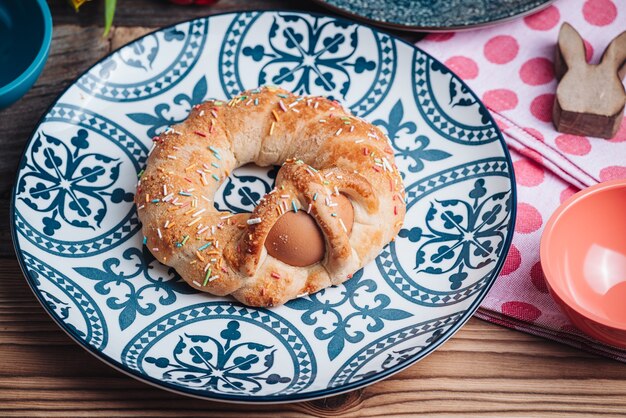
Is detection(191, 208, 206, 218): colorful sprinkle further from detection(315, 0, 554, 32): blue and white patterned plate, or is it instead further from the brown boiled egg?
detection(315, 0, 554, 32): blue and white patterned plate

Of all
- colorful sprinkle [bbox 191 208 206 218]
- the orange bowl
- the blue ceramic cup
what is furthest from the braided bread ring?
the blue ceramic cup

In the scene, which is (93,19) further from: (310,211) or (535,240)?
(535,240)

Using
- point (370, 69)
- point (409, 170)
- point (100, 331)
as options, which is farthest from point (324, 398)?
point (370, 69)

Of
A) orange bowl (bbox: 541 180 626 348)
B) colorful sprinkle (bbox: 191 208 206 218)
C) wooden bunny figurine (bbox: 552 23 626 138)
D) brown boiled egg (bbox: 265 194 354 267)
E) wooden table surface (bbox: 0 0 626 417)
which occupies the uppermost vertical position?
wooden bunny figurine (bbox: 552 23 626 138)

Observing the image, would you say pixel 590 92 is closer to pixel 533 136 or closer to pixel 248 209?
pixel 533 136

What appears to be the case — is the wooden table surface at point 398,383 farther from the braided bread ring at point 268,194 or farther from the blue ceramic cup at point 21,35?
the blue ceramic cup at point 21,35

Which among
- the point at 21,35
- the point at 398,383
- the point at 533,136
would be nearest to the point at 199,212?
the point at 398,383

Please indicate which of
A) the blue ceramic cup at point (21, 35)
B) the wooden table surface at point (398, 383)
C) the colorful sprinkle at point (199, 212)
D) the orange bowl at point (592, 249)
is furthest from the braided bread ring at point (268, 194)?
the blue ceramic cup at point (21, 35)
